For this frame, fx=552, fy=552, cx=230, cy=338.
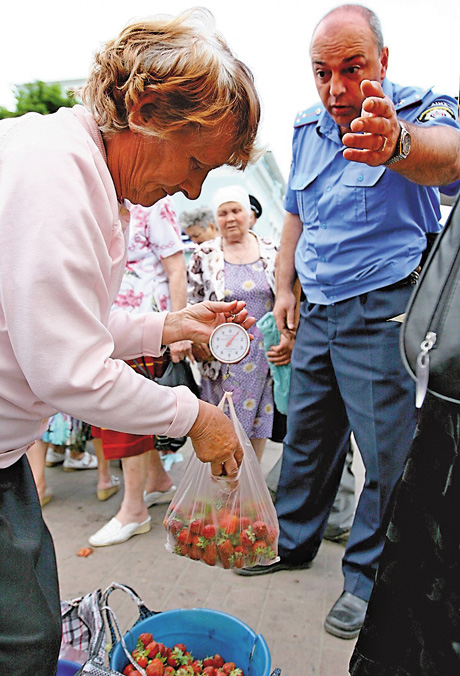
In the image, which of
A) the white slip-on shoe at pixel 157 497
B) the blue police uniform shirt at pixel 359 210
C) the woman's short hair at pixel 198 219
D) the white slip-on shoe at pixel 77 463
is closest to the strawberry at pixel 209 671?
the blue police uniform shirt at pixel 359 210

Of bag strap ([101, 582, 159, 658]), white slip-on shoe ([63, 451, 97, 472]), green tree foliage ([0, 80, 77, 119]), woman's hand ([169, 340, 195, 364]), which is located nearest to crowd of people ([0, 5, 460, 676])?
woman's hand ([169, 340, 195, 364])

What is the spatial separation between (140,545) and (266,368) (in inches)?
48.3

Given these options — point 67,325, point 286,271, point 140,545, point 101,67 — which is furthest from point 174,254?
point 67,325

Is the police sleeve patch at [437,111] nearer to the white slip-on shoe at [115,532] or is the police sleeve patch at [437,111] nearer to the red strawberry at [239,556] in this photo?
Result: the red strawberry at [239,556]

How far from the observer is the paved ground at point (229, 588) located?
2.14m

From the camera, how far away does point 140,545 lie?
293 cm

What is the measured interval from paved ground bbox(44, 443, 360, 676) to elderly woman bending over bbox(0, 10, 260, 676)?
3.89 feet

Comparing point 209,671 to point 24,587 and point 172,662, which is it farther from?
point 24,587

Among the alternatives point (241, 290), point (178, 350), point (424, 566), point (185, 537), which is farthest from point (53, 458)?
point (424, 566)

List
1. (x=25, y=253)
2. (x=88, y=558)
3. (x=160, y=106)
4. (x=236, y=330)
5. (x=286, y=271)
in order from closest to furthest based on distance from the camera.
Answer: (x=25, y=253)
(x=160, y=106)
(x=236, y=330)
(x=286, y=271)
(x=88, y=558)

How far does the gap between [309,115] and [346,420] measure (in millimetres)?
1301

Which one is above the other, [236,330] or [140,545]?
[236,330]

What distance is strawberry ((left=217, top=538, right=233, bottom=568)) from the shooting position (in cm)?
170

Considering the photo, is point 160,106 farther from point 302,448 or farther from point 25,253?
point 302,448
